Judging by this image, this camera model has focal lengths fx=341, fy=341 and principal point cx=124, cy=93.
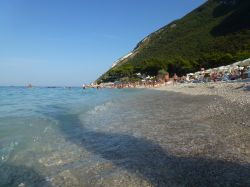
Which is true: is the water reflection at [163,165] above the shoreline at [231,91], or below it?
below

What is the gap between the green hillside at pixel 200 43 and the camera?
7444 cm

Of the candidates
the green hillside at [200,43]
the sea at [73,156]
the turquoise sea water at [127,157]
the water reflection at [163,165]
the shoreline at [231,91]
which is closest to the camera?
the water reflection at [163,165]

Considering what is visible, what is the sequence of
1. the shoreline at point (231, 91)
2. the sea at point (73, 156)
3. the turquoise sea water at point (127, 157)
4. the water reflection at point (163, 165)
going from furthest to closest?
the shoreline at point (231, 91)
the sea at point (73, 156)
the turquoise sea water at point (127, 157)
the water reflection at point (163, 165)

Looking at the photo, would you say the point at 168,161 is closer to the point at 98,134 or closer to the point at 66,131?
the point at 98,134

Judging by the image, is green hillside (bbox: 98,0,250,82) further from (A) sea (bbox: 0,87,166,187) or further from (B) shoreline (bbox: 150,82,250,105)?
(A) sea (bbox: 0,87,166,187)

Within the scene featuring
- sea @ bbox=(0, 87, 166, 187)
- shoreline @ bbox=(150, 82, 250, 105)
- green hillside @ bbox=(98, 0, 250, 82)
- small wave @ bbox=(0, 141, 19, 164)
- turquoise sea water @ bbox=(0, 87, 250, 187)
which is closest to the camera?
turquoise sea water @ bbox=(0, 87, 250, 187)

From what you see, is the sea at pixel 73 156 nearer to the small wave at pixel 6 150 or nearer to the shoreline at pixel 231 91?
the small wave at pixel 6 150

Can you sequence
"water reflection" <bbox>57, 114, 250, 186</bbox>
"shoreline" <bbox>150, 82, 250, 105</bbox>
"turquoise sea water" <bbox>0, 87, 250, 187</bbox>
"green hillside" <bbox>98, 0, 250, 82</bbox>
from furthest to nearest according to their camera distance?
"green hillside" <bbox>98, 0, 250, 82</bbox> < "shoreline" <bbox>150, 82, 250, 105</bbox> < "turquoise sea water" <bbox>0, 87, 250, 187</bbox> < "water reflection" <bbox>57, 114, 250, 186</bbox>

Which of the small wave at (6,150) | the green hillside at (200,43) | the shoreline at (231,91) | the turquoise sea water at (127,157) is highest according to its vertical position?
the green hillside at (200,43)

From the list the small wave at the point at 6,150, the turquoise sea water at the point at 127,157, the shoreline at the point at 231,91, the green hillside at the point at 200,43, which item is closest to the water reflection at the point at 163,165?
the turquoise sea water at the point at 127,157

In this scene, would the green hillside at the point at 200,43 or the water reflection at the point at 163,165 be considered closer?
the water reflection at the point at 163,165

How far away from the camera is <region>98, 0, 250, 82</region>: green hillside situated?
7444cm

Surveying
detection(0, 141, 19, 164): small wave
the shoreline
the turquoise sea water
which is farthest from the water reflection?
the shoreline

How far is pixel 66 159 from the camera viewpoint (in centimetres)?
743
